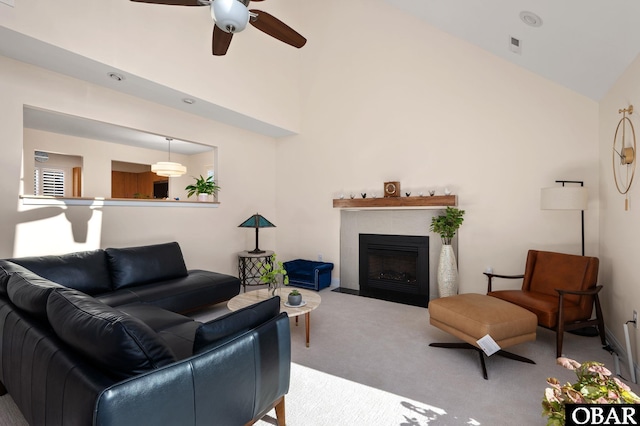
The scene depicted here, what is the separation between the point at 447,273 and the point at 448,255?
0.22 metres

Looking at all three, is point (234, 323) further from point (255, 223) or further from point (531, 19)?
point (255, 223)

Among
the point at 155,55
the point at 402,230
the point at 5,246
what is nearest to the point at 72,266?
the point at 5,246

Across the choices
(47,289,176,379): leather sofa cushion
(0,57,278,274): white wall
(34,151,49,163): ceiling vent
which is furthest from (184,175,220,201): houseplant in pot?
(34,151,49,163): ceiling vent

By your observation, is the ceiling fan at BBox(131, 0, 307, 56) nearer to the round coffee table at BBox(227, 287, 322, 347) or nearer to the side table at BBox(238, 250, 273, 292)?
the round coffee table at BBox(227, 287, 322, 347)

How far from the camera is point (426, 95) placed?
439cm

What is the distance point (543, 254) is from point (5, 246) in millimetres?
5434

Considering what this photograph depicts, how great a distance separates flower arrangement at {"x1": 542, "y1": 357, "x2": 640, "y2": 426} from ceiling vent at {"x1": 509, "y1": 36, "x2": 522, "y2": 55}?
2928 mm

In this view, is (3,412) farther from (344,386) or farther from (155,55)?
(155,55)

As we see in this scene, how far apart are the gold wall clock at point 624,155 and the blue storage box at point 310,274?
11.7ft

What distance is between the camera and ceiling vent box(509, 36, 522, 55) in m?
2.94

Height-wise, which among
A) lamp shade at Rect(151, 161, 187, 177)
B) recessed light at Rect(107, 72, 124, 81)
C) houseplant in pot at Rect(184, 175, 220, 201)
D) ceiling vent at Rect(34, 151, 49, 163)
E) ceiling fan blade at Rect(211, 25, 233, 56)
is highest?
recessed light at Rect(107, 72, 124, 81)

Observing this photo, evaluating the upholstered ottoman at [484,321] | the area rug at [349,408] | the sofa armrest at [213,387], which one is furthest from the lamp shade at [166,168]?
the upholstered ottoman at [484,321]

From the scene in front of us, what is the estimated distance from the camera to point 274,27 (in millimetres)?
2604

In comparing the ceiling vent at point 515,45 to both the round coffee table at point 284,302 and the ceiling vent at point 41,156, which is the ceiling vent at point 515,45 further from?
the ceiling vent at point 41,156
